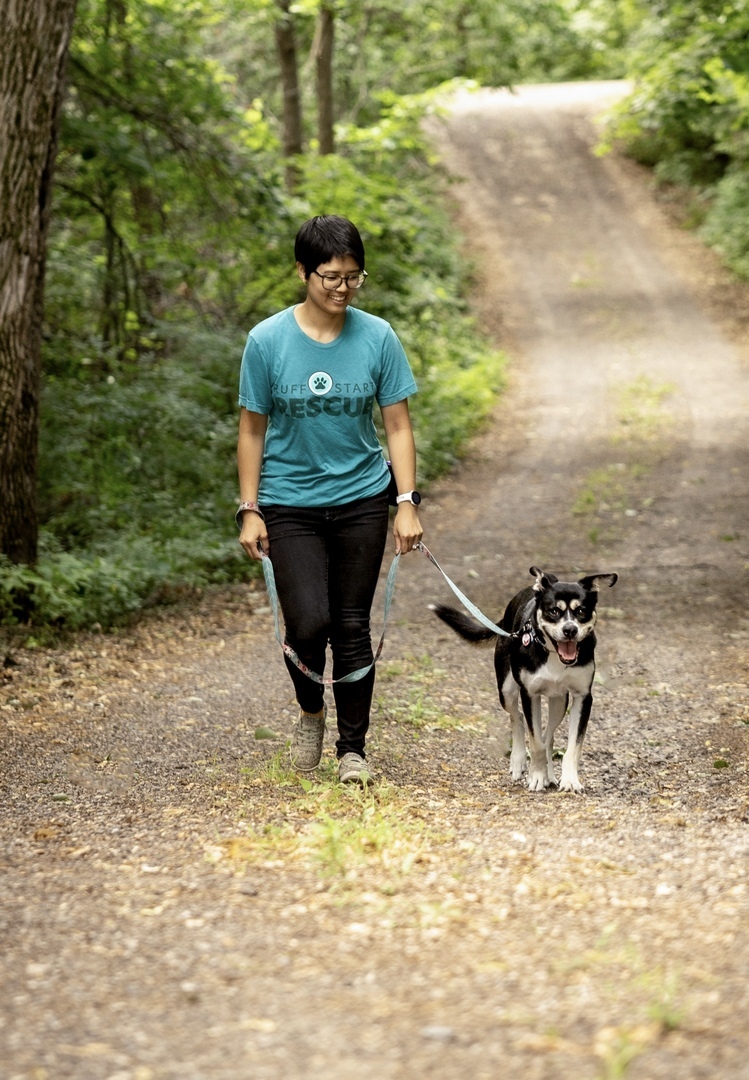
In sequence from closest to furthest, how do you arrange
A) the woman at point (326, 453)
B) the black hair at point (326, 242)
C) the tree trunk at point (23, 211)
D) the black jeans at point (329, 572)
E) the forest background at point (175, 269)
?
1. the black hair at point (326, 242)
2. the woman at point (326, 453)
3. the black jeans at point (329, 572)
4. the tree trunk at point (23, 211)
5. the forest background at point (175, 269)

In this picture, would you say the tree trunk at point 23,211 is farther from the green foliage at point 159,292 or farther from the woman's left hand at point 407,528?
the woman's left hand at point 407,528

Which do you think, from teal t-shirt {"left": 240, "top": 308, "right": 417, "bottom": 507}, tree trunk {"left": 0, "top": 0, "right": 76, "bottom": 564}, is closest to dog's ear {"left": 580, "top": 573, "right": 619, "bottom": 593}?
teal t-shirt {"left": 240, "top": 308, "right": 417, "bottom": 507}

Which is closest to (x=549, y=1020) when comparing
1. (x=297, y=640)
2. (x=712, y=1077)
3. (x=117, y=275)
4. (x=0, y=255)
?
(x=712, y=1077)

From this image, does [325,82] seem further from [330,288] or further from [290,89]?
[330,288]

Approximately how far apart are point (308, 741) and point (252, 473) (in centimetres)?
126

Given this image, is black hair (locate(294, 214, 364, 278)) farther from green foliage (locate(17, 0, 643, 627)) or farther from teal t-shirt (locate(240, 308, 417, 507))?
green foliage (locate(17, 0, 643, 627))

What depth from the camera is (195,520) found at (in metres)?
10.3

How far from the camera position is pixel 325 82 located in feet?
54.5

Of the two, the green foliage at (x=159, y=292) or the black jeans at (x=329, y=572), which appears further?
the green foliage at (x=159, y=292)

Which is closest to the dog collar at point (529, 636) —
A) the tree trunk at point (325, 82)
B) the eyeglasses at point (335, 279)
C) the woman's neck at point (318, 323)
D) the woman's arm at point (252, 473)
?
the woman's arm at point (252, 473)

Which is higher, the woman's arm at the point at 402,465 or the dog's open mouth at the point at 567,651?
the woman's arm at the point at 402,465

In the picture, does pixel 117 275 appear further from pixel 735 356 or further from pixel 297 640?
pixel 735 356

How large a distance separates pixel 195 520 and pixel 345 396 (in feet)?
19.6

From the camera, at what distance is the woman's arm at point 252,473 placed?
470 cm
